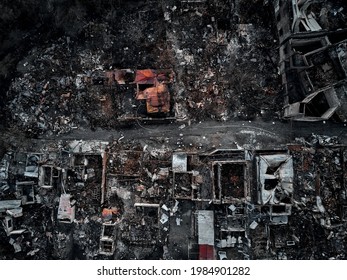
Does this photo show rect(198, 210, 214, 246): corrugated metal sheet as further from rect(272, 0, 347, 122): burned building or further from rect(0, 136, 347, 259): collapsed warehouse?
rect(272, 0, 347, 122): burned building

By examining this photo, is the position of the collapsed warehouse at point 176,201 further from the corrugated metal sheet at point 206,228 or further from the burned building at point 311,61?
the burned building at point 311,61

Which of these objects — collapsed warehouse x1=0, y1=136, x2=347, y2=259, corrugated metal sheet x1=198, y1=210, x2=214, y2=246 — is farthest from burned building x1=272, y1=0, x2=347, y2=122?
corrugated metal sheet x1=198, y1=210, x2=214, y2=246

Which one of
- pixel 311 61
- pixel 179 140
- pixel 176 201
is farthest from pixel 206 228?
pixel 311 61

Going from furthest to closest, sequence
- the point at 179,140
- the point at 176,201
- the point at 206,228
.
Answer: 1. the point at 179,140
2. the point at 176,201
3. the point at 206,228

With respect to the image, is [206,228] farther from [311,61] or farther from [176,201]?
[311,61]

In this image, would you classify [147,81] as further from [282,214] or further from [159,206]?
[282,214]

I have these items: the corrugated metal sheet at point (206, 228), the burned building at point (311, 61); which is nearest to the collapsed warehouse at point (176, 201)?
the corrugated metal sheet at point (206, 228)

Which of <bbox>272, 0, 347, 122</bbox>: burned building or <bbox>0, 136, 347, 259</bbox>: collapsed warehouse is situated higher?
<bbox>272, 0, 347, 122</bbox>: burned building

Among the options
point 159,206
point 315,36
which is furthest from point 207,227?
point 315,36

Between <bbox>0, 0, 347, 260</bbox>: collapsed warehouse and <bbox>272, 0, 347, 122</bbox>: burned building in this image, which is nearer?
<bbox>272, 0, 347, 122</bbox>: burned building
